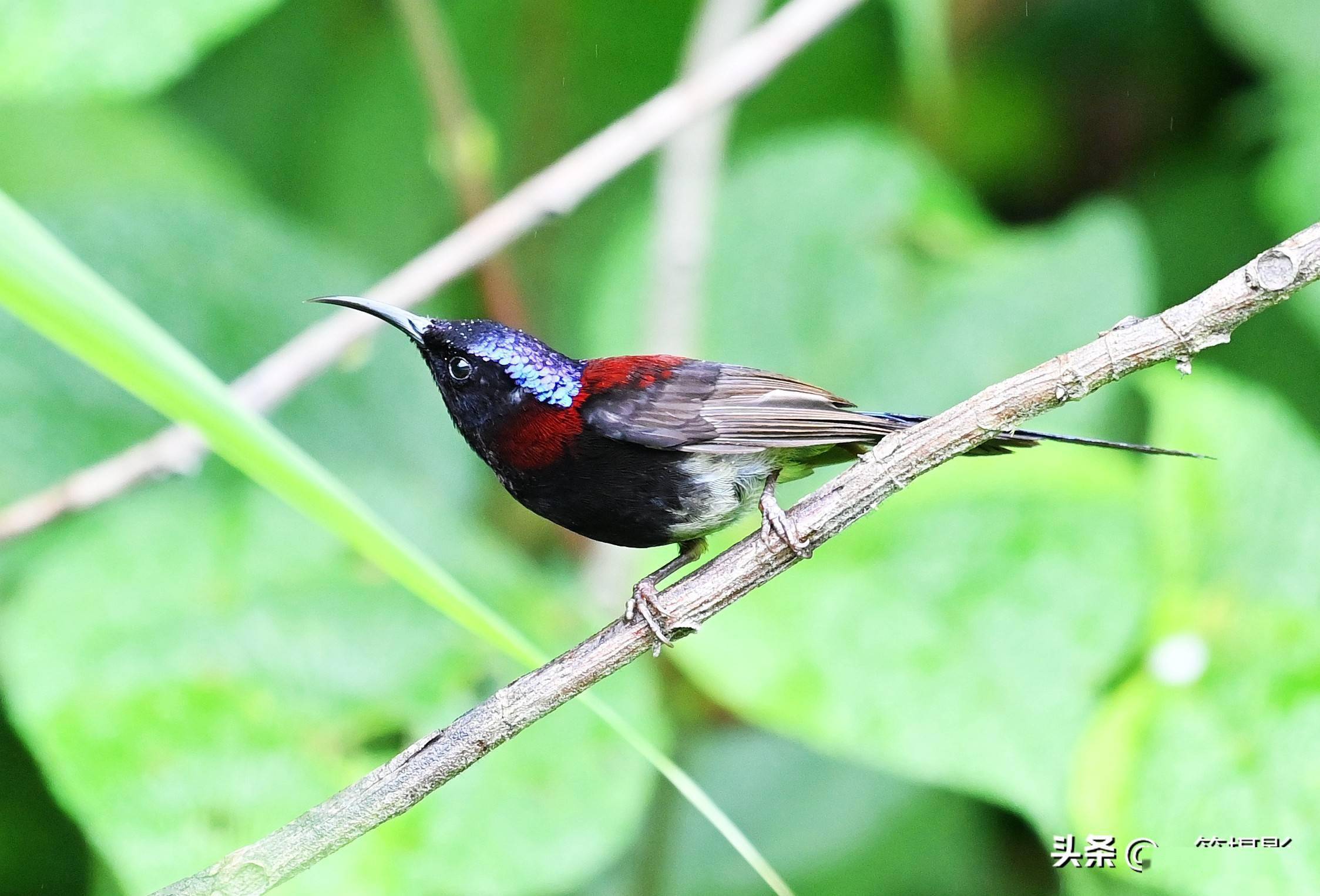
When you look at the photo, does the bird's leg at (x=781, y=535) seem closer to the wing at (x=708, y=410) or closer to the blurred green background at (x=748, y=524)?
the wing at (x=708, y=410)

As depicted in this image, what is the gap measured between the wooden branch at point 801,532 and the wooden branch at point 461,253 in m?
1.36

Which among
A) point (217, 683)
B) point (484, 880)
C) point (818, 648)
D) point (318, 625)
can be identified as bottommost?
point (484, 880)

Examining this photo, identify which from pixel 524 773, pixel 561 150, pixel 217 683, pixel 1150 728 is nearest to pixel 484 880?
pixel 524 773

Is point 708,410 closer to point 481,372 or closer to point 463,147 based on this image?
point 481,372

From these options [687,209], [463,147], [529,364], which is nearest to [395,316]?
[529,364]

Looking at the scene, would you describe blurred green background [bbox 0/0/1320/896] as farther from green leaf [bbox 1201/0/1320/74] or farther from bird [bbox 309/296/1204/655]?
bird [bbox 309/296/1204/655]

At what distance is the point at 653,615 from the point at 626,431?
36 cm

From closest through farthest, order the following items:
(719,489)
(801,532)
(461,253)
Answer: (801,532) → (719,489) → (461,253)

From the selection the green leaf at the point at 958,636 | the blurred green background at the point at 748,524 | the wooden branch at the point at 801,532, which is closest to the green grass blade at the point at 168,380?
the wooden branch at the point at 801,532

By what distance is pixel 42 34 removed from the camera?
9.89ft

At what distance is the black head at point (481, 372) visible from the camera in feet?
7.20

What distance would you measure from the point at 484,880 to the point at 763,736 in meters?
2.02

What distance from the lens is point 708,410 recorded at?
234cm

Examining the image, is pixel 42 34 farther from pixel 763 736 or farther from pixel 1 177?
pixel 763 736
